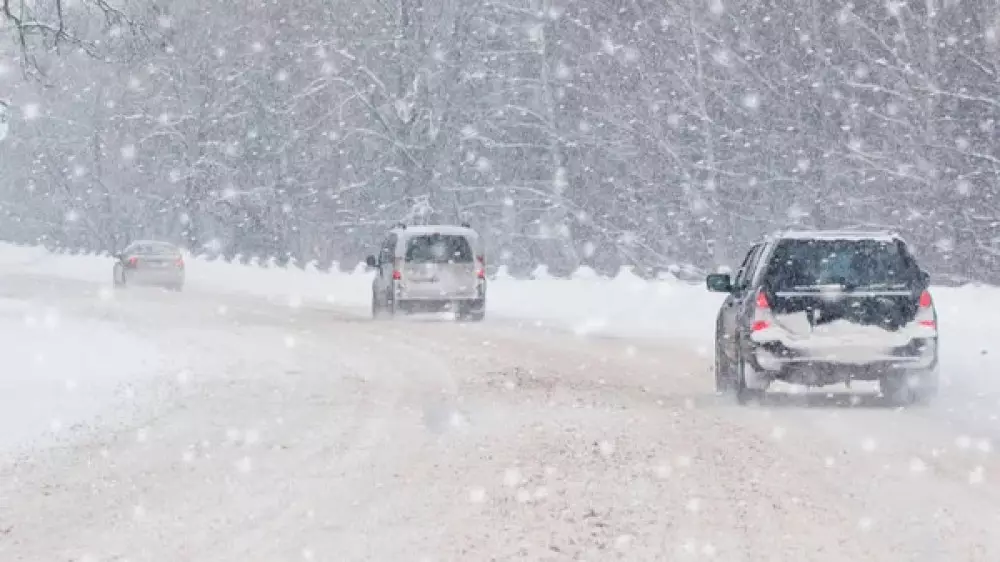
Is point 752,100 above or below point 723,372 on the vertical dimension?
above

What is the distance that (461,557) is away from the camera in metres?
7.64

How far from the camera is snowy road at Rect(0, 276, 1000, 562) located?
8.07 m

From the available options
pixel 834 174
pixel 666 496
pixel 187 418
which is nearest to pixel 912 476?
Result: pixel 666 496

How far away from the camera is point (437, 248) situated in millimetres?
29562

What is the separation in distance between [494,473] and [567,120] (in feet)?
124

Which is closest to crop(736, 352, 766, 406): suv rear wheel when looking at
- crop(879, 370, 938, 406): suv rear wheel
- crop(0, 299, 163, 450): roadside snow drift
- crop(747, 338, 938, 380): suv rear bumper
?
crop(747, 338, 938, 380): suv rear bumper

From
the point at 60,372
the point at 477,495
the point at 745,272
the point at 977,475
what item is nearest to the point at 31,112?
the point at 60,372

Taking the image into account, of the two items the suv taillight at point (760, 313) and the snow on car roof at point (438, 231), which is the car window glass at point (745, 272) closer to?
the suv taillight at point (760, 313)

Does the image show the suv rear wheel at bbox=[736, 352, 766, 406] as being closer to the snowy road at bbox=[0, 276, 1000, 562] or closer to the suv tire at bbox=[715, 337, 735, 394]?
the snowy road at bbox=[0, 276, 1000, 562]

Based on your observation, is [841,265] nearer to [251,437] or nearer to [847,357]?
[847,357]

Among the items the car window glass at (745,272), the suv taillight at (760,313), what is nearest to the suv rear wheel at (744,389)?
the suv taillight at (760,313)

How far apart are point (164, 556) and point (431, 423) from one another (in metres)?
5.83

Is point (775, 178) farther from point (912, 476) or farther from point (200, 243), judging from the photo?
point (200, 243)

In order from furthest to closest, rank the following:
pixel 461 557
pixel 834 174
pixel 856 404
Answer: pixel 834 174, pixel 856 404, pixel 461 557
